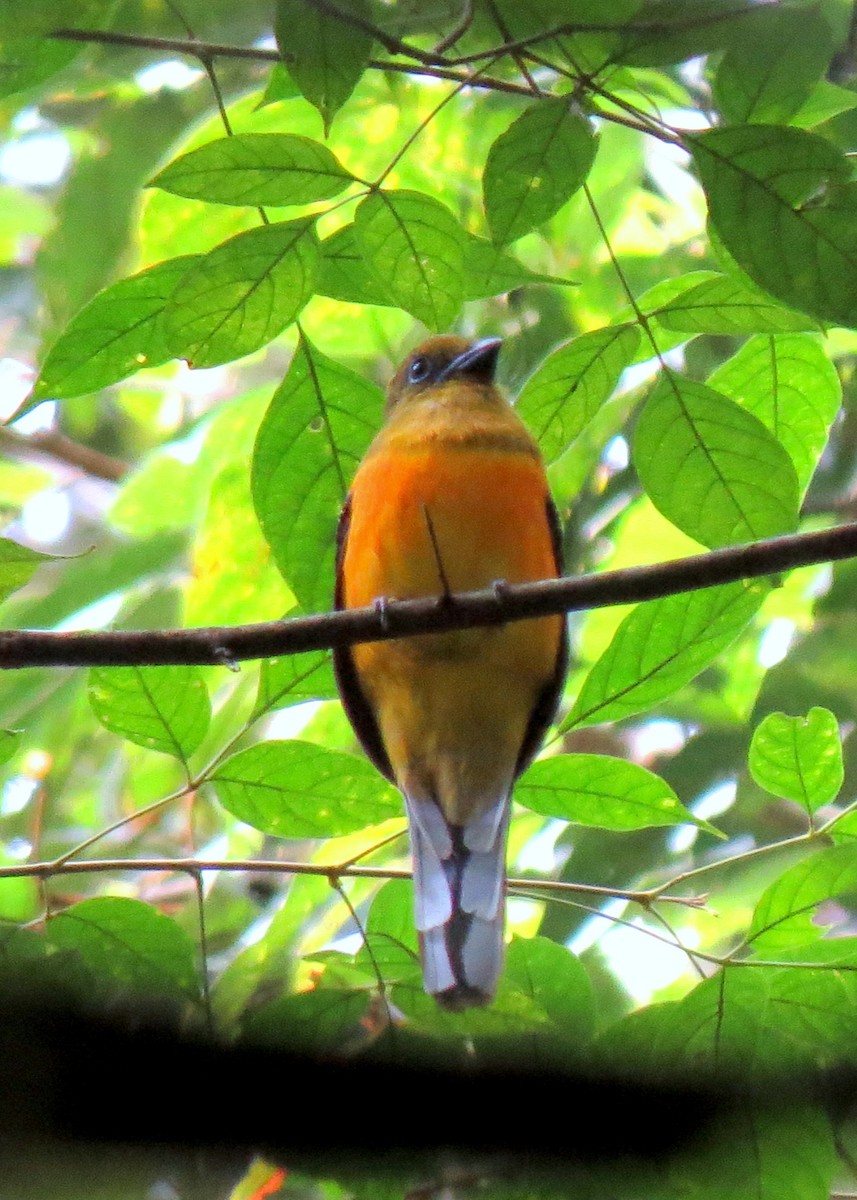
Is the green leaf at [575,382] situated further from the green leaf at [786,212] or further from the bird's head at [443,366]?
the bird's head at [443,366]

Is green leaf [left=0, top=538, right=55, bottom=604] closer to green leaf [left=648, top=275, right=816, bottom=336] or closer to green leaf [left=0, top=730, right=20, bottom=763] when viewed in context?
green leaf [left=0, top=730, right=20, bottom=763]

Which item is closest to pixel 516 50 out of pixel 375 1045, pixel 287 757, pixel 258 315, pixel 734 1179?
pixel 258 315

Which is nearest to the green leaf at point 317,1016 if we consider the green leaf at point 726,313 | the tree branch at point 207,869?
the tree branch at point 207,869

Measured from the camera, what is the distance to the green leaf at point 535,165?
1.89 m

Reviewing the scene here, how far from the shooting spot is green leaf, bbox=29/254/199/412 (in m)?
2.14

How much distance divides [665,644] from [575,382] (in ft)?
1.46

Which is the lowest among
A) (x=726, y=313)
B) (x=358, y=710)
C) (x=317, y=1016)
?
(x=317, y=1016)

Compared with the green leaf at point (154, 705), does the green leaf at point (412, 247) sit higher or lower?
higher

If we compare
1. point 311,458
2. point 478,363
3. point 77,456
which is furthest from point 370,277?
point 77,456

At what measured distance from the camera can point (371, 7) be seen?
1839mm

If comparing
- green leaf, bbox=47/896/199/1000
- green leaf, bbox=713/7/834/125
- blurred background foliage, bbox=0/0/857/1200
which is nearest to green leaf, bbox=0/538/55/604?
blurred background foliage, bbox=0/0/857/1200

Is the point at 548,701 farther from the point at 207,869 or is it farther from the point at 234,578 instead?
the point at 207,869

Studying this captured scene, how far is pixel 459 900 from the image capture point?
236 cm

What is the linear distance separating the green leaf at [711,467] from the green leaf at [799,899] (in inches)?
19.7
